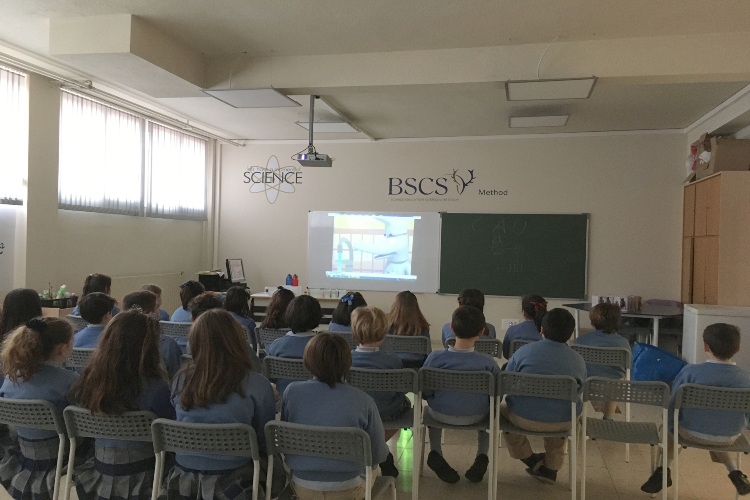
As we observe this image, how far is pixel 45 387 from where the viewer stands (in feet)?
8.00

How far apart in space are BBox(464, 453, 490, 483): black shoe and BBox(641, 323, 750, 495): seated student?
1.04 m

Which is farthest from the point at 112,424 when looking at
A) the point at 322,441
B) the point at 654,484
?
the point at 654,484

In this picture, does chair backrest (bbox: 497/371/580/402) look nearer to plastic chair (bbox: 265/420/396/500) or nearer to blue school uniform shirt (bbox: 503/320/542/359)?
plastic chair (bbox: 265/420/396/500)

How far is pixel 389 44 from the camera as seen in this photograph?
4832 millimetres

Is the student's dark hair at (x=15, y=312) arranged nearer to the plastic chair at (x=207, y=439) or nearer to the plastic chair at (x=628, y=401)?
the plastic chair at (x=207, y=439)

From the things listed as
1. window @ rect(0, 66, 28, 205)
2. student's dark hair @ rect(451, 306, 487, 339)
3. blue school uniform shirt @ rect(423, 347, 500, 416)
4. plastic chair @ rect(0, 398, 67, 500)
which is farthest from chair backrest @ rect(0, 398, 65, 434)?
window @ rect(0, 66, 28, 205)

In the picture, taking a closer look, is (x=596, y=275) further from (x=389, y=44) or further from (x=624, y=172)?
(x=389, y=44)

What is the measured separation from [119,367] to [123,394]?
11cm

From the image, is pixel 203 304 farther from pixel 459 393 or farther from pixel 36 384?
pixel 459 393

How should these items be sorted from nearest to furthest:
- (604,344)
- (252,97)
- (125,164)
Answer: (604,344)
(252,97)
(125,164)

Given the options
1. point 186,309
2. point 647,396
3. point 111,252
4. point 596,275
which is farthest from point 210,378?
point 596,275

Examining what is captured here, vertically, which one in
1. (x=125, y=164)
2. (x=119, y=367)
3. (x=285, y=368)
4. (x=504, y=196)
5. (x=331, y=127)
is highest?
(x=331, y=127)

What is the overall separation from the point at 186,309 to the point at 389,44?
2.72 m

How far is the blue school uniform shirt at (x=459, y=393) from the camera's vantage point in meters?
3.12
